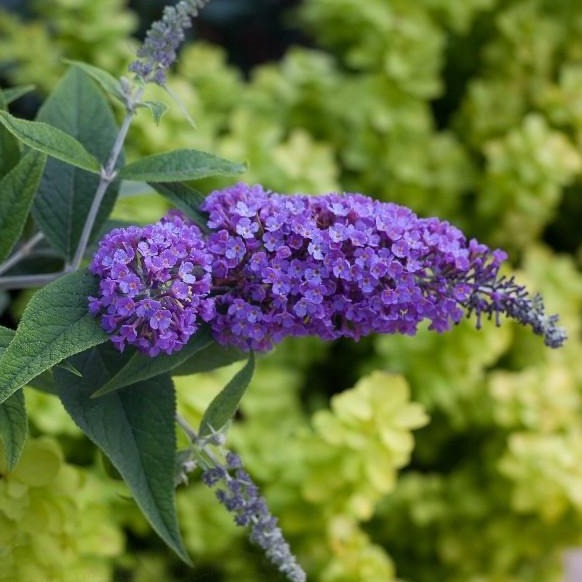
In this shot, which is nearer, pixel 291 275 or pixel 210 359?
pixel 291 275

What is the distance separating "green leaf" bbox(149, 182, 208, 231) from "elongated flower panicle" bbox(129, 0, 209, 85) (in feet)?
0.35

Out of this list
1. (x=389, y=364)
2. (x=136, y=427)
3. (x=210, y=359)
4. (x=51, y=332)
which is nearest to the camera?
(x=51, y=332)

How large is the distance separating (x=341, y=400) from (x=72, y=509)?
55 cm

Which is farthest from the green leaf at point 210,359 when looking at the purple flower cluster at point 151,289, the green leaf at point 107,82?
the green leaf at point 107,82

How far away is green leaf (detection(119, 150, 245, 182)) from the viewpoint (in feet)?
3.10

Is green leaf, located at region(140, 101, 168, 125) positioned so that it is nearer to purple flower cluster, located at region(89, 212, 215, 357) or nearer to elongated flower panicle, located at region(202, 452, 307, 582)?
purple flower cluster, located at region(89, 212, 215, 357)

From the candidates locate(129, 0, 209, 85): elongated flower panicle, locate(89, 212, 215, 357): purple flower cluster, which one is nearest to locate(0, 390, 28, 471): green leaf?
locate(89, 212, 215, 357): purple flower cluster

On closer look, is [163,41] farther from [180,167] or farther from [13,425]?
[13,425]

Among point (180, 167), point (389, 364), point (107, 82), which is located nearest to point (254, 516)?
point (180, 167)

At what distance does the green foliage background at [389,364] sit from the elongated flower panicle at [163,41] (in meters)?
0.43

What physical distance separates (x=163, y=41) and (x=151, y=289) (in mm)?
272

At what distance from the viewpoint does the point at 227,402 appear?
1.00m

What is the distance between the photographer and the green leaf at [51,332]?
786 mm

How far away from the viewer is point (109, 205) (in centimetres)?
107
